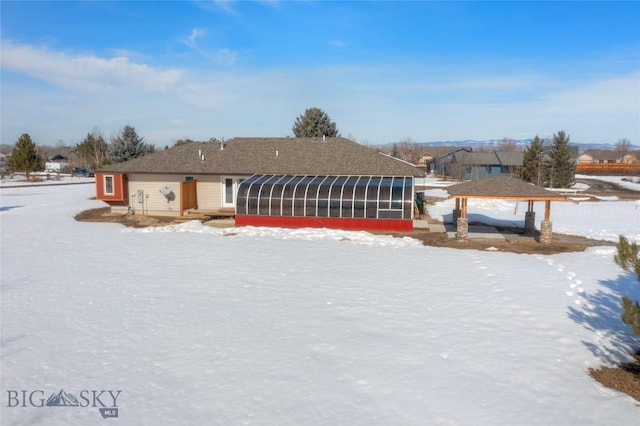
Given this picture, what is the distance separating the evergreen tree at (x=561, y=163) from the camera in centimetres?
4897

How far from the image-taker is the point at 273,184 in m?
23.2

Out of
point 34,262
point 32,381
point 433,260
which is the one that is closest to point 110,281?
point 34,262

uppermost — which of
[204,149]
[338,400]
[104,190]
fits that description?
[204,149]

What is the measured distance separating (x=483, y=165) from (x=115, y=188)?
51.5m

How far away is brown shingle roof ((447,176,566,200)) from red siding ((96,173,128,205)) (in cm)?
1932

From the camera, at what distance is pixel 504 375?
7949 mm

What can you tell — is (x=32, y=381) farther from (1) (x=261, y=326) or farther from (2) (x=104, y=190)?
(2) (x=104, y=190)

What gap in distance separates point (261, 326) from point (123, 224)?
56.0 ft

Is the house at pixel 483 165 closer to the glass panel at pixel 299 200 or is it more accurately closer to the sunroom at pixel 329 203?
the sunroom at pixel 329 203

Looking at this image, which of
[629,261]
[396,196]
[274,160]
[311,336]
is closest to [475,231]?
[396,196]

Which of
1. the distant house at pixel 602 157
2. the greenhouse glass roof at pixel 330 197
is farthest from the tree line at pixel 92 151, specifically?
the distant house at pixel 602 157

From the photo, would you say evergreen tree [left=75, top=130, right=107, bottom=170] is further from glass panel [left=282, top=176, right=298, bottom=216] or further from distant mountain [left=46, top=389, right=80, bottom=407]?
distant mountain [left=46, top=389, right=80, bottom=407]

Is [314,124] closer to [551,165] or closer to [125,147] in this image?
[125,147]

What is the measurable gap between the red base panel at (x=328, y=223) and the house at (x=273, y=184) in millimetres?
50
